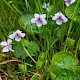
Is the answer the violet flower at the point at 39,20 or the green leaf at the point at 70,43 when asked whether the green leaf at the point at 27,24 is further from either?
the green leaf at the point at 70,43

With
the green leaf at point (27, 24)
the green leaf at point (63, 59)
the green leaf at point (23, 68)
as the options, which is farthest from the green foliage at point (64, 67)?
the green leaf at point (27, 24)

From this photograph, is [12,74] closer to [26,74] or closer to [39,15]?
[26,74]

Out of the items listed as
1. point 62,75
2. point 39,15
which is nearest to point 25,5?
point 39,15

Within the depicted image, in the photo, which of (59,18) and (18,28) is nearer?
(59,18)

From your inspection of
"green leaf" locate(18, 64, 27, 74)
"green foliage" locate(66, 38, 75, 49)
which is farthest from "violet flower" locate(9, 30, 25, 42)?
"green foliage" locate(66, 38, 75, 49)

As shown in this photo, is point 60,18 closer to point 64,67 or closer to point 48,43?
point 48,43

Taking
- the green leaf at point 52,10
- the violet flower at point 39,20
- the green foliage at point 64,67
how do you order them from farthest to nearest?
the green leaf at point 52,10
the violet flower at point 39,20
the green foliage at point 64,67

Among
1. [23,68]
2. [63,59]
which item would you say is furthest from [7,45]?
[63,59]
